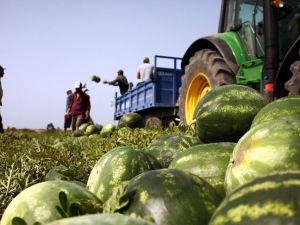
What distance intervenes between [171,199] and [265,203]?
1.44ft

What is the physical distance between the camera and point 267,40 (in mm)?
7156

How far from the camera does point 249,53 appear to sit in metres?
8.67

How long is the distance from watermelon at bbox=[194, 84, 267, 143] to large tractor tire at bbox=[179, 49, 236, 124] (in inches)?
Answer: 210

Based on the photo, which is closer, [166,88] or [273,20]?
[273,20]

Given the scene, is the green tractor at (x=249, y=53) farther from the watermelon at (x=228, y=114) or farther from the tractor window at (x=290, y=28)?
the watermelon at (x=228, y=114)

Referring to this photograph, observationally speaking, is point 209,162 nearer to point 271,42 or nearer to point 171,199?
point 171,199

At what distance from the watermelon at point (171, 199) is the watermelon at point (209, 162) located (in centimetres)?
33

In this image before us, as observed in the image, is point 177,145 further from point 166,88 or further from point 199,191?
point 166,88

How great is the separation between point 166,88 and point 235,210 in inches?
602

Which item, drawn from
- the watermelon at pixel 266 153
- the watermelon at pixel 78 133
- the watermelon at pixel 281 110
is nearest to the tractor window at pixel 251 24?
the watermelon at pixel 78 133

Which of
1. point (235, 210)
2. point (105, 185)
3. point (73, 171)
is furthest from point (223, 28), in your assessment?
point (235, 210)

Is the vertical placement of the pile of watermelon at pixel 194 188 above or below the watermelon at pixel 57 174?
above

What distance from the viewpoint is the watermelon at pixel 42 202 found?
5.34 feet

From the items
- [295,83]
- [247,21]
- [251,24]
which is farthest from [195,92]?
[295,83]
